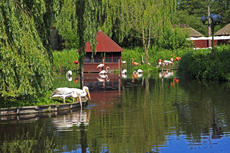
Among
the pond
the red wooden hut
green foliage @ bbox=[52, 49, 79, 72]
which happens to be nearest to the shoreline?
the pond

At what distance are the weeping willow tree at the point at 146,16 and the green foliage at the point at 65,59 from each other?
7362mm

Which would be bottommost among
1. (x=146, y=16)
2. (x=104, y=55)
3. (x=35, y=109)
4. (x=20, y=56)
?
→ (x=35, y=109)

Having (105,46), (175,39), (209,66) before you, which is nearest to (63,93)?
(209,66)

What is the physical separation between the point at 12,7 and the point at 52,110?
552 cm

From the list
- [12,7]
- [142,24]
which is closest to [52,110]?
[12,7]

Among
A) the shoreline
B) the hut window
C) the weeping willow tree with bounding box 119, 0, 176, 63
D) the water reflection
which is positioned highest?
the weeping willow tree with bounding box 119, 0, 176, 63

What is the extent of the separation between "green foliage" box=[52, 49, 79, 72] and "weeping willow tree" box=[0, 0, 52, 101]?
34.4 metres

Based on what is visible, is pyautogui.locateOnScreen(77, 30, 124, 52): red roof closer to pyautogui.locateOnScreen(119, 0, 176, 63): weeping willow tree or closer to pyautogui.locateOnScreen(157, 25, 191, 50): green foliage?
pyautogui.locateOnScreen(119, 0, 176, 63): weeping willow tree

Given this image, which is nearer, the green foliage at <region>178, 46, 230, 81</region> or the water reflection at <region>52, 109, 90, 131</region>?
the water reflection at <region>52, 109, 90, 131</region>

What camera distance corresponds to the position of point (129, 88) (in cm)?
2873

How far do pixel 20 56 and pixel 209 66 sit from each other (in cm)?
2146

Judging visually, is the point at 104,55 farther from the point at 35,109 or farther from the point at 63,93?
the point at 35,109

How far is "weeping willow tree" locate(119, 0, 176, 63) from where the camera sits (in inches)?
1924

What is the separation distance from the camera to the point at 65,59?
168 ft
